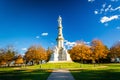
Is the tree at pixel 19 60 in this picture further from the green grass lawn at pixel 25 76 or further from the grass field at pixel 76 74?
the green grass lawn at pixel 25 76

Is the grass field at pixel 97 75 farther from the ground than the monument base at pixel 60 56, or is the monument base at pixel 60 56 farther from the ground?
the monument base at pixel 60 56

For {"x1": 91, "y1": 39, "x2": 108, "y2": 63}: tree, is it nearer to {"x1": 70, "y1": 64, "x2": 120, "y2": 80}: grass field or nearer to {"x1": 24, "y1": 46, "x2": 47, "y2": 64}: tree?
{"x1": 24, "y1": 46, "x2": 47, "y2": 64}: tree

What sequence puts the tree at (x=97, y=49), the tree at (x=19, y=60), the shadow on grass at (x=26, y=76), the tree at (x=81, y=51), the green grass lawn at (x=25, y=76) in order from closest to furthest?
the shadow on grass at (x=26, y=76) < the green grass lawn at (x=25, y=76) < the tree at (x=97, y=49) < the tree at (x=81, y=51) < the tree at (x=19, y=60)

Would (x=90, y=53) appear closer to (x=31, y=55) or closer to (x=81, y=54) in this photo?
(x=81, y=54)

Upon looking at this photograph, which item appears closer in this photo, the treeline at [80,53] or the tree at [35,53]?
the treeline at [80,53]

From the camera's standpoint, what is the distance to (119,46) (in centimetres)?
10900

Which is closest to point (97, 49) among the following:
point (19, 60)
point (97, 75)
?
point (19, 60)

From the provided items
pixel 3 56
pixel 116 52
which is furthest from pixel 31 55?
pixel 116 52

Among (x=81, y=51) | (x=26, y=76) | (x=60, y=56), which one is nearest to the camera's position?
(x=26, y=76)

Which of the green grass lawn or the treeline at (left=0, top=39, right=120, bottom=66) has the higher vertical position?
the treeline at (left=0, top=39, right=120, bottom=66)

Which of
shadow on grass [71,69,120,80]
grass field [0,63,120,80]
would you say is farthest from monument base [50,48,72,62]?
shadow on grass [71,69,120,80]

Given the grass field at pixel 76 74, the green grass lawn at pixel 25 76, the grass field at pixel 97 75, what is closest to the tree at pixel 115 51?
the grass field at pixel 76 74

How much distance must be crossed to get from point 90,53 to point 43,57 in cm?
2638

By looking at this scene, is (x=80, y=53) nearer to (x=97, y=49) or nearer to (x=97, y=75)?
(x=97, y=49)
